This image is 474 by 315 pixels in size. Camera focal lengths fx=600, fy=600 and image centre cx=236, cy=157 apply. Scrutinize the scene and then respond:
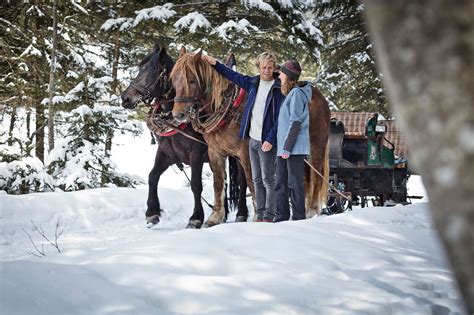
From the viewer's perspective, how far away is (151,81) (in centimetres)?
786

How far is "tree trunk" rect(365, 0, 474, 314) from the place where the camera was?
91cm

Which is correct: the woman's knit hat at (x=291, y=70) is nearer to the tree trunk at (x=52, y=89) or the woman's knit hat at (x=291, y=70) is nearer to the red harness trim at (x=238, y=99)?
the red harness trim at (x=238, y=99)

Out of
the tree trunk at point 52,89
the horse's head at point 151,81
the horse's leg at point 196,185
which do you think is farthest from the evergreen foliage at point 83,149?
the horse's leg at point 196,185

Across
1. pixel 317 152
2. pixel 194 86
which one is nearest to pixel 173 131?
pixel 194 86

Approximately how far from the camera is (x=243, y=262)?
3578 mm

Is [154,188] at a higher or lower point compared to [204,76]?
lower

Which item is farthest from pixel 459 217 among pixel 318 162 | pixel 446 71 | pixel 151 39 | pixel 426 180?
pixel 151 39

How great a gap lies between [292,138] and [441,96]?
17.5 feet

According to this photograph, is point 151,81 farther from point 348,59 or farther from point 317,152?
point 348,59

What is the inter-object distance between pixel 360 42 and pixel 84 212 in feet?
35.1

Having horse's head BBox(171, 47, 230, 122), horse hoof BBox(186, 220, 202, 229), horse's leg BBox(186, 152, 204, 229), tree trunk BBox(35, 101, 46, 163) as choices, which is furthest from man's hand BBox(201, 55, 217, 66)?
tree trunk BBox(35, 101, 46, 163)

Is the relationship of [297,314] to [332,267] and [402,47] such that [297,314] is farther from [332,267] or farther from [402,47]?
[402,47]

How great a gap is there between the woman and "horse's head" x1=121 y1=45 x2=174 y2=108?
2.10m

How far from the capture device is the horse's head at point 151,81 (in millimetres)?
7812
